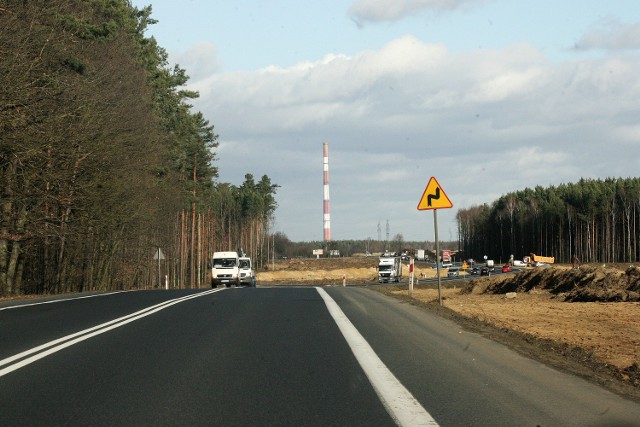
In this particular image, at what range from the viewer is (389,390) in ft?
27.5

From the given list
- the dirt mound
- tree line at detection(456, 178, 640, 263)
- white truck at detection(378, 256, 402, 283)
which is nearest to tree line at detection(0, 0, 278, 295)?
the dirt mound

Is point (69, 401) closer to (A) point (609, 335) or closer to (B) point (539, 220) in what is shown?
(A) point (609, 335)

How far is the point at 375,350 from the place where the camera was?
11820 millimetres

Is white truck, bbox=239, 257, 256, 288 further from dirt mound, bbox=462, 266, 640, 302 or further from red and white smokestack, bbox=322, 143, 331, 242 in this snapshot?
red and white smokestack, bbox=322, 143, 331, 242

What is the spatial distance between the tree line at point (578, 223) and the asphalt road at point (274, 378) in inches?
4681

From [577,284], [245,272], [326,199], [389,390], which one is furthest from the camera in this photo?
[326,199]

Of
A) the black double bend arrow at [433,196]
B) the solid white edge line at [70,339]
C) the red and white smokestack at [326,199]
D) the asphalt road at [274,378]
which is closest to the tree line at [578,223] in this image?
the red and white smokestack at [326,199]

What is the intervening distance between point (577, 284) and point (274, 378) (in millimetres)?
36095

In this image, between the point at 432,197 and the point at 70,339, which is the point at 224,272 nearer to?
the point at 432,197

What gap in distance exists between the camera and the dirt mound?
3596 centimetres

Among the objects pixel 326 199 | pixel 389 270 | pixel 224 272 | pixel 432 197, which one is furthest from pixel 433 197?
pixel 326 199

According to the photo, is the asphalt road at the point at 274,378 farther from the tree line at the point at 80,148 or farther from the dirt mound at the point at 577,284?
the dirt mound at the point at 577,284

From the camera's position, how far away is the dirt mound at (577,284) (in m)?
36.0

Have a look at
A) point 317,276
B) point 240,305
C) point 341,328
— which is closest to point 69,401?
point 341,328
